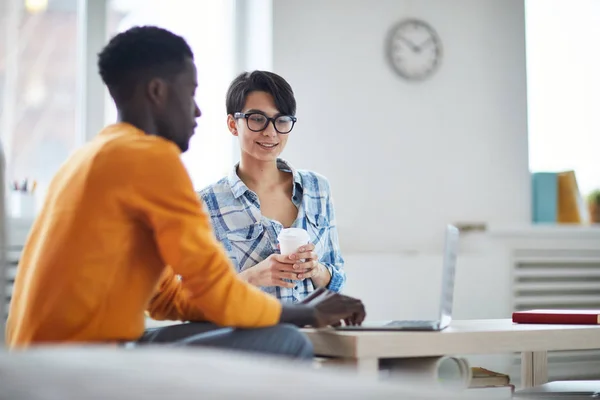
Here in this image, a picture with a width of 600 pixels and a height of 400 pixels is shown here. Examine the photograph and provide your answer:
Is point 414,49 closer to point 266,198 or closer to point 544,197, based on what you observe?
point 544,197

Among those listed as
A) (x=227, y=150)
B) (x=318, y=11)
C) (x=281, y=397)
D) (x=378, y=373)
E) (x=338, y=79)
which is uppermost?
(x=318, y=11)

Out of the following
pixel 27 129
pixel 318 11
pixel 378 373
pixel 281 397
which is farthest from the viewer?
pixel 318 11

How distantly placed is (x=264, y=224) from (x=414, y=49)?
1.82 metres

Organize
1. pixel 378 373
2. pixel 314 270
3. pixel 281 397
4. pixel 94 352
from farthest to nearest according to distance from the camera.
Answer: pixel 314 270, pixel 378 373, pixel 94 352, pixel 281 397

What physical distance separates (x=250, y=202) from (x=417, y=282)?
59.7 inches

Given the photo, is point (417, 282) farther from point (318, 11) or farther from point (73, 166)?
point (73, 166)

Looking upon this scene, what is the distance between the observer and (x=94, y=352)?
97cm

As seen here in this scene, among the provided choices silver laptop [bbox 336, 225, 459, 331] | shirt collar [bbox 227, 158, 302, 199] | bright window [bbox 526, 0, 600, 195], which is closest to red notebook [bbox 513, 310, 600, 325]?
silver laptop [bbox 336, 225, 459, 331]

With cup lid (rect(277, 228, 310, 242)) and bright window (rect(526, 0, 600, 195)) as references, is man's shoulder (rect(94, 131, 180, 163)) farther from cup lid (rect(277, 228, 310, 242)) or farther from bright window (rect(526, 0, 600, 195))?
bright window (rect(526, 0, 600, 195))

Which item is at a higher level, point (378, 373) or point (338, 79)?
point (338, 79)

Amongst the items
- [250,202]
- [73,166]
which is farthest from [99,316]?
[250,202]

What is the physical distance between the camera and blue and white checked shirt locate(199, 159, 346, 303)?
8.49 feet

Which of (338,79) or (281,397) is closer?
(281,397)

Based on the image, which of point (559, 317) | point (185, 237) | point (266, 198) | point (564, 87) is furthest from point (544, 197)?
point (185, 237)
